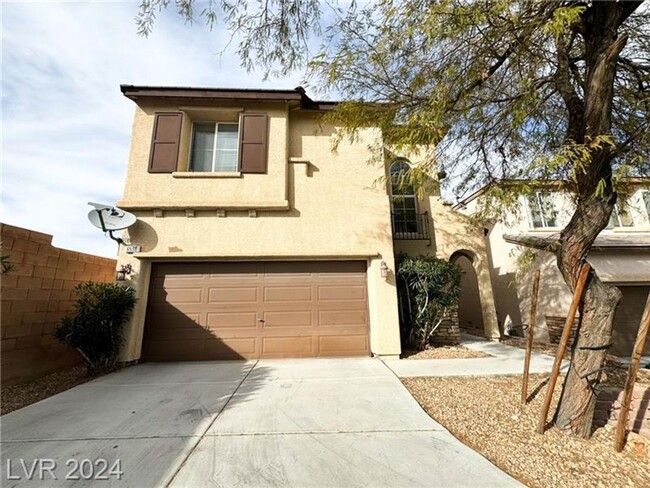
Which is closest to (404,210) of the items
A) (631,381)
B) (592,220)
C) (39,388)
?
(592,220)

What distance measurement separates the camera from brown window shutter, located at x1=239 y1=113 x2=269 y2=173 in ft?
24.2

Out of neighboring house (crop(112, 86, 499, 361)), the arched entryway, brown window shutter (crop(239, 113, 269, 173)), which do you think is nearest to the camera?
neighboring house (crop(112, 86, 499, 361))

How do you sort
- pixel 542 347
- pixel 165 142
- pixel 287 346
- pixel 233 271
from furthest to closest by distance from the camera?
pixel 542 347 < pixel 165 142 < pixel 233 271 < pixel 287 346

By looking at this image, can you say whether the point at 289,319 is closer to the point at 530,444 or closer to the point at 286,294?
the point at 286,294

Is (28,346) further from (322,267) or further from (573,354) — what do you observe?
(573,354)

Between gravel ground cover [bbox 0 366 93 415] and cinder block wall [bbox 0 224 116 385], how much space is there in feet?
0.57

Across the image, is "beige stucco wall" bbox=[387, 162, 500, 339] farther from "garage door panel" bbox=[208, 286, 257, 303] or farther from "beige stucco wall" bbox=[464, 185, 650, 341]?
"garage door panel" bbox=[208, 286, 257, 303]

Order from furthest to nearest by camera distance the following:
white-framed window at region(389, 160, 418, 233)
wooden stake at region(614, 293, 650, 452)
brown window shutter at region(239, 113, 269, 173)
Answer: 1. white-framed window at region(389, 160, 418, 233)
2. brown window shutter at region(239, 113, 269, 173)
3. wooden stake at region(614, 293, 650, 452)

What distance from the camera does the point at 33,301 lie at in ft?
18.1

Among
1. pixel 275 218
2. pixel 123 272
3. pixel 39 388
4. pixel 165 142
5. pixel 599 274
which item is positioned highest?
pixel 165 142

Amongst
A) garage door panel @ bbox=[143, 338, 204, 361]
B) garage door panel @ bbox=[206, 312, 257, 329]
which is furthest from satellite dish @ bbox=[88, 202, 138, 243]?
garage door panel @ bbox=[206, 312, 257, 329]

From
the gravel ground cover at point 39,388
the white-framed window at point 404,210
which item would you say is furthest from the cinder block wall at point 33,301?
the white-framed window at point 404,210

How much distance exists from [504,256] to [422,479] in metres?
10.9

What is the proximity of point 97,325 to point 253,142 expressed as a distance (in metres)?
5.68
